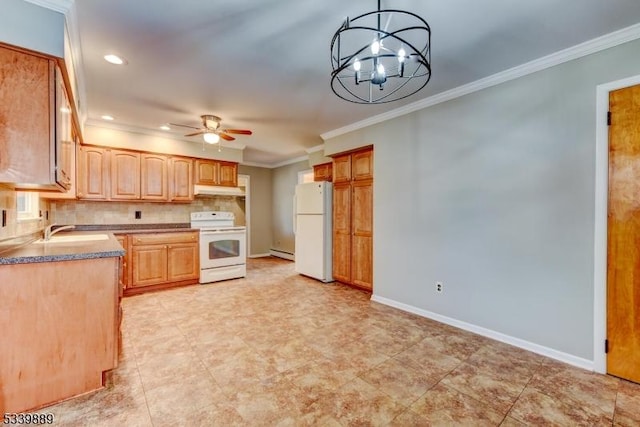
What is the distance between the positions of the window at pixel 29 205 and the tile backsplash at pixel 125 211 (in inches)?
43.4

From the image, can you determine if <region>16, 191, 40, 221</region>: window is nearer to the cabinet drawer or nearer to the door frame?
the cabinet drawer

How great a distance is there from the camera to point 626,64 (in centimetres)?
202

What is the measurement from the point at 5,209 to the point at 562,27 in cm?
429

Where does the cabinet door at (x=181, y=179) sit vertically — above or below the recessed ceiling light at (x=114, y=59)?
below

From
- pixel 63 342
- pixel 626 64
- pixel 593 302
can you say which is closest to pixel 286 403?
pixel 63 342

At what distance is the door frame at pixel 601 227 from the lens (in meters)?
2.09

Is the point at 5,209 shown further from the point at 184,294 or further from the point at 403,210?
the point at 403,210

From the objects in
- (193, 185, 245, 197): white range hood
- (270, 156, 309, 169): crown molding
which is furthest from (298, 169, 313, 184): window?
(193, 185, 245, 197): white range hood

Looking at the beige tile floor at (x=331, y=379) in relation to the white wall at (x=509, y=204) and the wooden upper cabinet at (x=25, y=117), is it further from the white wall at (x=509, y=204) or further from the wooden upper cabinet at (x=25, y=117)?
the wooden upper cabinet at (x=25, y=117)

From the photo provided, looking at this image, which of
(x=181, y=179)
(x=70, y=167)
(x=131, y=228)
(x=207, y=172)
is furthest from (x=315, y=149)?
(x=70, y=167)

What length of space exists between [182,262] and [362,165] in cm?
315

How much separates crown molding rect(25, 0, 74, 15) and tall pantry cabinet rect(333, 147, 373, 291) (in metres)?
3.20

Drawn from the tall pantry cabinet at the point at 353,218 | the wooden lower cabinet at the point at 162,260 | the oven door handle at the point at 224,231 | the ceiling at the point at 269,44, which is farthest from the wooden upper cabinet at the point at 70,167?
the tall pantry cabinet at the point at 353,218

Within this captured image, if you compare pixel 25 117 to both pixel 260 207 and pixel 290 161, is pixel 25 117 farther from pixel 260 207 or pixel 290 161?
pixel 260 207
